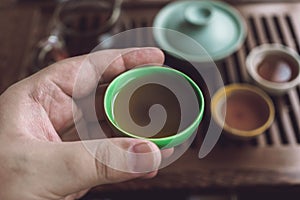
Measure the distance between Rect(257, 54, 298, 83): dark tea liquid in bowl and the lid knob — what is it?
0.18m

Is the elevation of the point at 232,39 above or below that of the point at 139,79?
below

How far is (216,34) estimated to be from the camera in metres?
1.12

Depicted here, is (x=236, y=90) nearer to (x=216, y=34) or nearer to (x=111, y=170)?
(x=216, y=34)

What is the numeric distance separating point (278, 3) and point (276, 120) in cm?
39

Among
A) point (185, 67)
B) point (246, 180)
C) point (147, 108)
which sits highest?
point (147, 108)

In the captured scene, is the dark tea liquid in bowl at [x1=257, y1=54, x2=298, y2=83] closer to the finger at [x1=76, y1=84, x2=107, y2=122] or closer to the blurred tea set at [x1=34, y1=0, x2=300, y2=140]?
the blurred tea set at [x1=34, y1=0, x2=300, y2=140]

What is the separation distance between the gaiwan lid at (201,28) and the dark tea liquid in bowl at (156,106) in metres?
0.34

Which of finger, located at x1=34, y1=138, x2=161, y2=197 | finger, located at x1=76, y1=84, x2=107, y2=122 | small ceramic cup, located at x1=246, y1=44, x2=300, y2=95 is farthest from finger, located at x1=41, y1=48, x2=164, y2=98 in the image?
small ceramic cup, located at x1=246, y1=44, x2=300, y2=95

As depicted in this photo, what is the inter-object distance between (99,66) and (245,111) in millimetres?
374

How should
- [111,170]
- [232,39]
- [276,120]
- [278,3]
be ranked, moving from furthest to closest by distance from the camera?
1. [278,3]
2. [232,39]
3. [276,120]
4. [111,170]

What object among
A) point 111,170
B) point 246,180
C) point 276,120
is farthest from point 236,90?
point 111,170

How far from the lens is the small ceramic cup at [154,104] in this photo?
0.67 meters

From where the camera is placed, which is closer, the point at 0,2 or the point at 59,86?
the point at 59,86

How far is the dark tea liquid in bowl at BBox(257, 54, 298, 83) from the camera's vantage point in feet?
3.43
